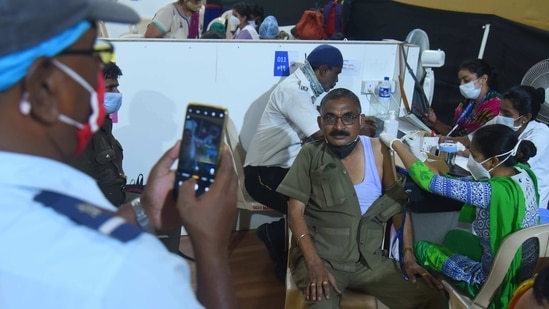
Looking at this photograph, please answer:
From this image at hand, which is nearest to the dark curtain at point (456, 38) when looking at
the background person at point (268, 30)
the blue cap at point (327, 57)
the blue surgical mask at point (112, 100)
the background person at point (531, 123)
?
the background person at point (531, 123)

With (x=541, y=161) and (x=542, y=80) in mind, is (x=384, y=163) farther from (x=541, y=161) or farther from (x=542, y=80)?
(x=542, y=80)

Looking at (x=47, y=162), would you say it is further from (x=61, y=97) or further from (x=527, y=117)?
(x=527, y=117)

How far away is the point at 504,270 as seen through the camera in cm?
175

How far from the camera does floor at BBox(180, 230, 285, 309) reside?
2547 millimetres

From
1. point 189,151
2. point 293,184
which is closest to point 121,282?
point 189,151

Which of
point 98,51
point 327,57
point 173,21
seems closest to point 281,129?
point 327,57

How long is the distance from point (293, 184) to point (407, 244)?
0.52 metres

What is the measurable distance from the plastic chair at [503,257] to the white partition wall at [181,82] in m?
1.67

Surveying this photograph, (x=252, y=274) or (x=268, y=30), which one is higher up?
(x=268, y=30)

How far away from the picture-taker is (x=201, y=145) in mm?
925

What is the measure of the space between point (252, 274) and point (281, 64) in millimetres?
1215

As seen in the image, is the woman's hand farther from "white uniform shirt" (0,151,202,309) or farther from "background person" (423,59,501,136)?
"white uniform shirt" (0,151,202,309)

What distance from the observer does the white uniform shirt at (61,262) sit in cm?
51

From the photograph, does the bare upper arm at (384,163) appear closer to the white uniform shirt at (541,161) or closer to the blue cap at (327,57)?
the blue cap at (327,57)
